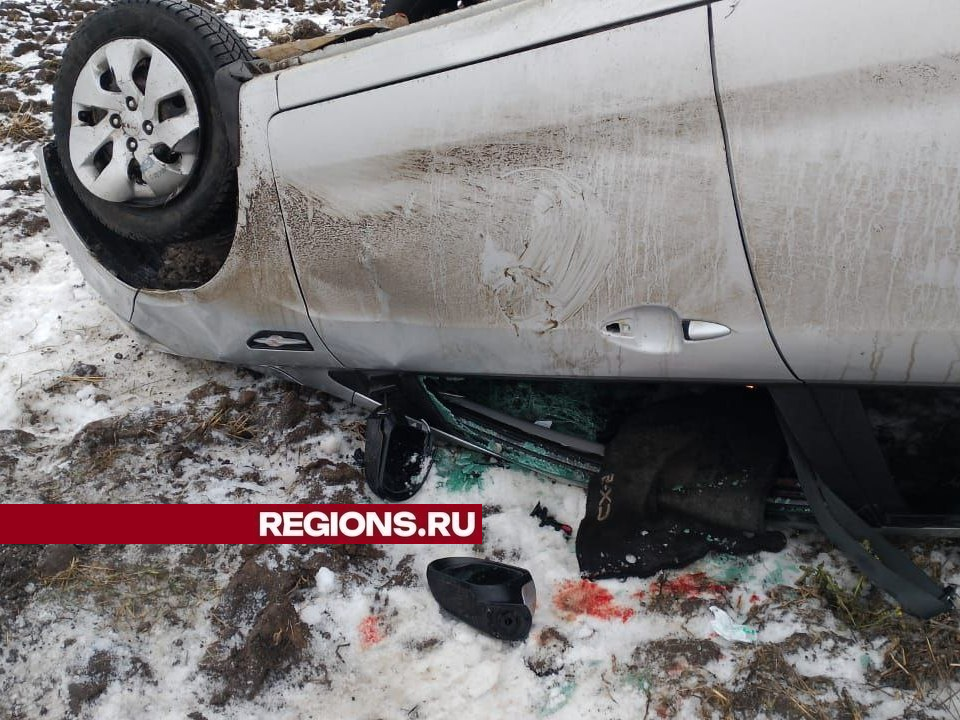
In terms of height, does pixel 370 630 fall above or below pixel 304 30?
below

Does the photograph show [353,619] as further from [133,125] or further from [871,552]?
[133,125]

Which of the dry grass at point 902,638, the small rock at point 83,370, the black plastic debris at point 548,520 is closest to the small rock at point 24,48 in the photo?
the small rock at point 83,370

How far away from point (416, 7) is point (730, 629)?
8.62 ft

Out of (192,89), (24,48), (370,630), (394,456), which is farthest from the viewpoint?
(24,48)

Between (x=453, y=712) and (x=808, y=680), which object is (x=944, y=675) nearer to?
(x=808, y=680)

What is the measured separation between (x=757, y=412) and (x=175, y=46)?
2.08 m

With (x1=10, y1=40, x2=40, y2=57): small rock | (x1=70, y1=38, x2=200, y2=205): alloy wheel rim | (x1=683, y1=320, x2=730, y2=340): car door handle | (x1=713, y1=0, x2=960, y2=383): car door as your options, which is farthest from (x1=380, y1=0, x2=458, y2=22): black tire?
(x1=10, y1=40, x2=40, y2=57): small rock

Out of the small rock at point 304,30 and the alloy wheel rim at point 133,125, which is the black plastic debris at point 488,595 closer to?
the alloy wheel rim at point 133,125

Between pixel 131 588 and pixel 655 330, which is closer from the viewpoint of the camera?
pixel 655 330

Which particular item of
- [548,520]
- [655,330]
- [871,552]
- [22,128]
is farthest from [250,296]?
[22,128]

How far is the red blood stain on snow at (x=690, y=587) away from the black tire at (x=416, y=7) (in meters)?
2.40

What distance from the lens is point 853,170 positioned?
4.97 ft

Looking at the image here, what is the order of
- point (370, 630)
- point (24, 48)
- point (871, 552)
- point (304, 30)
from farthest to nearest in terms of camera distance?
point (304, 30), point (24, 48), point (370, 630), point (871, 552)

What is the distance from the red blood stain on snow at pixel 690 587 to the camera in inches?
81.1
